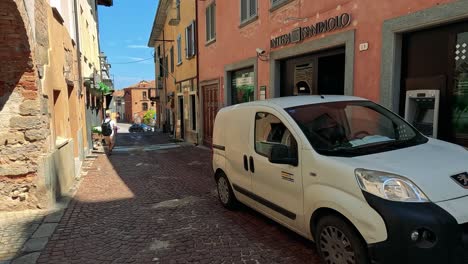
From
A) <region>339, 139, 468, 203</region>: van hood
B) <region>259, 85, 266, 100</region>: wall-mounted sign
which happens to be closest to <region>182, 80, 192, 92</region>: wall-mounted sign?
<region>259, 85, 266, 100</region>: wall-mounted sign

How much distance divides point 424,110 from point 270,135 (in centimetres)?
279

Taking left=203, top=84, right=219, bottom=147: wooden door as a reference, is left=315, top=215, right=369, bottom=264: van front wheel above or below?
below

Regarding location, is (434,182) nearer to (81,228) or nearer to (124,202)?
(81,228)

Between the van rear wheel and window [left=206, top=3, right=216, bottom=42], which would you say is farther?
window [left=206, top=3, right=216, bottom=42]

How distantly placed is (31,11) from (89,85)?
8.15 meters

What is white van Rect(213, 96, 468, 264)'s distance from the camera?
2564 mm

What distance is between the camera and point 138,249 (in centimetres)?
411

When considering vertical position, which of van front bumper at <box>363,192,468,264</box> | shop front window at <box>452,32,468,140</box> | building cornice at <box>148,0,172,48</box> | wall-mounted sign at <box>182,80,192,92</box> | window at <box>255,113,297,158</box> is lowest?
van front bumper at <box>363,192,468,264</box>

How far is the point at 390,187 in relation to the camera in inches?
107

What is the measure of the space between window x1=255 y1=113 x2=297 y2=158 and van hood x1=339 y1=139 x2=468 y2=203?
0.72 metres

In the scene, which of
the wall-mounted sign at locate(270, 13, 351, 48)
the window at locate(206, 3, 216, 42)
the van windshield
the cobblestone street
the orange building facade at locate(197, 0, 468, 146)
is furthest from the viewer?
the window at locate(206, 3, 216, 42)

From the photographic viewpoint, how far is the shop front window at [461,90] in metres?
4.82

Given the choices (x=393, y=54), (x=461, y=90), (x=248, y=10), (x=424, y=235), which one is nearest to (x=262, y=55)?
(x=248, y=10)

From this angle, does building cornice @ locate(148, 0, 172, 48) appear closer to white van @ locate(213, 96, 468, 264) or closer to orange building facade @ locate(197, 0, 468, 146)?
orange building facade @ locate(197, 0, 468, 146)
